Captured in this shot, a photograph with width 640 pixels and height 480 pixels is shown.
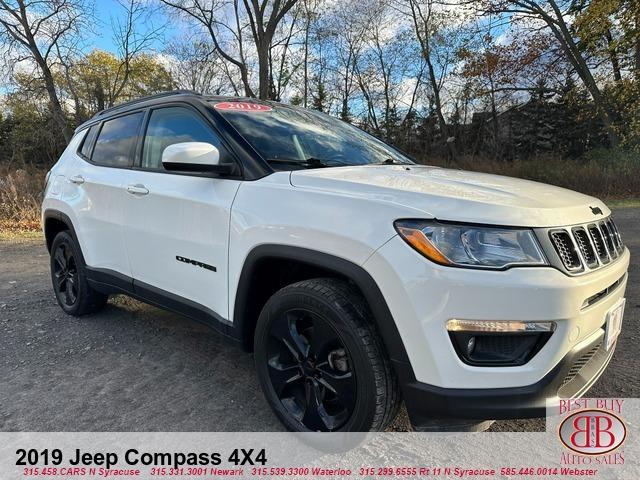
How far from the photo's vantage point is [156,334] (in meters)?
3.69

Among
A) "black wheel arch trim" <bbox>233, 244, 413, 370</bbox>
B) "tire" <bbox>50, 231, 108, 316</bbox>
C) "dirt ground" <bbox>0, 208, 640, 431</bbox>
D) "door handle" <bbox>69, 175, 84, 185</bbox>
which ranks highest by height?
"door handle" <bbox>69, 175, 84, 185</bbox>

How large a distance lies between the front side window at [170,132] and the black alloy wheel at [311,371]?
1.16 meters

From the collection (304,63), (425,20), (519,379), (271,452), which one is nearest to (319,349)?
(271,452)

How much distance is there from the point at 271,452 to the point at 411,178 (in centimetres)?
149

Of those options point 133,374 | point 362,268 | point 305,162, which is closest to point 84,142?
point 133,374

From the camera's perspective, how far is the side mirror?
2324 millimetres

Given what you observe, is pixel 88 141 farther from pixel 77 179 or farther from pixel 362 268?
pixel 362 268

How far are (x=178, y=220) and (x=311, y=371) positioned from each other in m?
1.19

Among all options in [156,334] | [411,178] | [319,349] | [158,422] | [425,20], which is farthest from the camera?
[425,20]

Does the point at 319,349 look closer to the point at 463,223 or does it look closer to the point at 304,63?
the point at 463,223

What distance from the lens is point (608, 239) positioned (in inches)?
84.3

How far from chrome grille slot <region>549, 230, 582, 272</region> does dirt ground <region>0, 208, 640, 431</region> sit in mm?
1027

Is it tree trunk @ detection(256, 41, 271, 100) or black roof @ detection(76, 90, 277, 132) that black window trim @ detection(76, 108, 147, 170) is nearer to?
black roof @ detection(76, 90, 277, 132)

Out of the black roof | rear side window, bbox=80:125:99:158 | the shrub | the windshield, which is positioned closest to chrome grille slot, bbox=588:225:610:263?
the windshield
